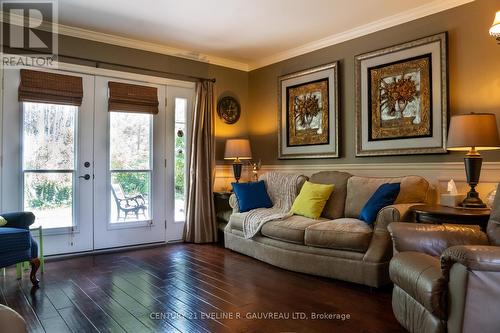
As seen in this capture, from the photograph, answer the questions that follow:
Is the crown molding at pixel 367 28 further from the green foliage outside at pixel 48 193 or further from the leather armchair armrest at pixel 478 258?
the green foliage outside at pixel 48 193

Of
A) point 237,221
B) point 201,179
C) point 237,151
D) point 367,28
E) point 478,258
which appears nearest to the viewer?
point 478,258

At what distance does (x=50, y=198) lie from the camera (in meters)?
3.99

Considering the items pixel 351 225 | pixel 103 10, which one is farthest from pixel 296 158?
pixel 103 10

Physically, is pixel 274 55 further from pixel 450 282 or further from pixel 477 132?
pixel 450 282

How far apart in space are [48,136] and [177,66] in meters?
1.87

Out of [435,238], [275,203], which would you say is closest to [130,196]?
[275,203]

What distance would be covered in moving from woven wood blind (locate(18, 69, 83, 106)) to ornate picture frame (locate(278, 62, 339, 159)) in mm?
2587

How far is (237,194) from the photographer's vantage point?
14.5 feet

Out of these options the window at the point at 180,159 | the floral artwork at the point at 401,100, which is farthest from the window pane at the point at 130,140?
the floral artwork at the point at 401,100

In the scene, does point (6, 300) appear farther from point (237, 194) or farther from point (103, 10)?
point (103, 10)

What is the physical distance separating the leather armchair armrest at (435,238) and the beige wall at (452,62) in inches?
49.8

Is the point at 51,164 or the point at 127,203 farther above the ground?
the point at 51,164

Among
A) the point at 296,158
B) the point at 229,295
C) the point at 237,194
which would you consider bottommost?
the point at 229,295

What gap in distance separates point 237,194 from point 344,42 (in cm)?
222
